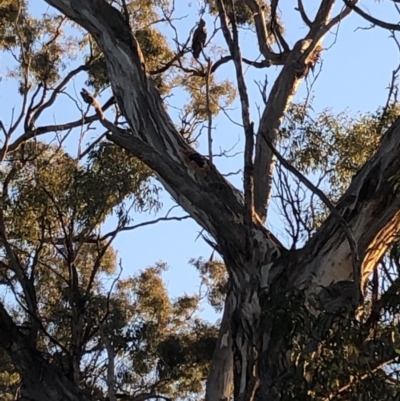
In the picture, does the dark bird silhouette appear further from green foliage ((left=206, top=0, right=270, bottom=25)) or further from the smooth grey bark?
the smooth grey bark

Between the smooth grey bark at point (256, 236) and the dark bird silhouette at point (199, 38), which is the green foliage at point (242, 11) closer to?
the dark bird silhouette at point (199, 38)

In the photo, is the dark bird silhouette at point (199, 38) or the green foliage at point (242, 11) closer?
the dark bird silhouette at point (199, 38)

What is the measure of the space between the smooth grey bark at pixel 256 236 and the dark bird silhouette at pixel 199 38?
233 centimetres

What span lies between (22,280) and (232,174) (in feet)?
5.60

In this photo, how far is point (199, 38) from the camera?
7.40 m

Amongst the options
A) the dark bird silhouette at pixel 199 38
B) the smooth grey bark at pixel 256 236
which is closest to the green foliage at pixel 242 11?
the dark bird silhouette at pixel 199 38

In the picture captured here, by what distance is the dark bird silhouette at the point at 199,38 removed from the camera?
729 cm

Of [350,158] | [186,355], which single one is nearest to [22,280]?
[186,355]

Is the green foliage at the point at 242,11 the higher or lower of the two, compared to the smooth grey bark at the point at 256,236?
higher

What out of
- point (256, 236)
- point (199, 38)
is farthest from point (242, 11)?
point (256, 236)

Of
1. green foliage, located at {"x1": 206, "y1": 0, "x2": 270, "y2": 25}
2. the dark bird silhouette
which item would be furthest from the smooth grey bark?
green foliage, located at {"x1": 206, "y1": 0, "x2": 270, "y2": 25}

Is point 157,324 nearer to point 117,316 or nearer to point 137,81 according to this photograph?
point 117,316

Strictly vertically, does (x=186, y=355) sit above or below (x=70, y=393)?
above

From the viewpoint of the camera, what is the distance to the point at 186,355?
7715 millimetres
